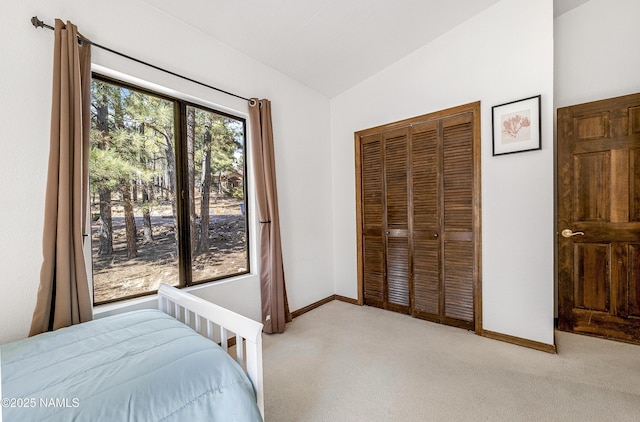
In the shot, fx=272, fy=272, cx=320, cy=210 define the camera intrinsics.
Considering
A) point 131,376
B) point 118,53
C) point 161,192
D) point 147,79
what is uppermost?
point 118,53

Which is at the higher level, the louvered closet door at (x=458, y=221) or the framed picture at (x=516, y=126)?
the framed picture at (x=516, y=126)

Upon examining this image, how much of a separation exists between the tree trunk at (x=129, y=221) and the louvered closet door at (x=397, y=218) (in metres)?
2.43

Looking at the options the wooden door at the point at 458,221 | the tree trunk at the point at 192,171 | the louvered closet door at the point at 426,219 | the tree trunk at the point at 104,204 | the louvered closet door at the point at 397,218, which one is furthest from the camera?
the louvered closet door at the point at 397,218

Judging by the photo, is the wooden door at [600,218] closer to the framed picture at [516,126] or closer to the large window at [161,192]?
the framed picture at [516,126]

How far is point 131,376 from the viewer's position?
0.98 meters

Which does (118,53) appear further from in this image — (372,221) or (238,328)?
(372,221)

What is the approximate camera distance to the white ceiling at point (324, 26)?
6.86 feet

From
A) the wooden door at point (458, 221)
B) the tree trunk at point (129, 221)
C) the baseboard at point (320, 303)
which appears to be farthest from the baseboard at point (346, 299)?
the tree trunk at point (129, 221)

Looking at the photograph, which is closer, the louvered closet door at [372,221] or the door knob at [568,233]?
the door knob at [568,233]

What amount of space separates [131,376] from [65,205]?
1100 millimetres

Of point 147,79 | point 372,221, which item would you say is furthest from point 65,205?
point 372,221

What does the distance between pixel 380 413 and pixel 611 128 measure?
2.89 metres

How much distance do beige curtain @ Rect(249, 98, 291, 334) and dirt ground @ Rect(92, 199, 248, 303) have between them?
0.25 meters

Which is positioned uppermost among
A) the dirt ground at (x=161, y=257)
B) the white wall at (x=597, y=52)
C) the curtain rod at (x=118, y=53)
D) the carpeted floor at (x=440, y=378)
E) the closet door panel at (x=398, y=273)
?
the white wall at (x=597, y=52)
